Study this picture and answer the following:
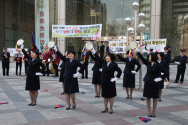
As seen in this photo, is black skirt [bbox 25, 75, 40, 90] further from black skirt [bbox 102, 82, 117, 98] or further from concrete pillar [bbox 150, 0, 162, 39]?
concrete pillar [bbox 150, 0, 162, 39]

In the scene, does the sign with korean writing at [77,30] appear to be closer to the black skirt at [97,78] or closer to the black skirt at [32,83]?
the black skirt at [97,78]

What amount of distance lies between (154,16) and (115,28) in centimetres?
511

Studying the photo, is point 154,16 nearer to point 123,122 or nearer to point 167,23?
point 167,23

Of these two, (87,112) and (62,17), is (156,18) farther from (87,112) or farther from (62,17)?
(87,112)

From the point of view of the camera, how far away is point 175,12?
25.5 metres

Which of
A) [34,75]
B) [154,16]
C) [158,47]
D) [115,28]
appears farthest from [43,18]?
[34,75]

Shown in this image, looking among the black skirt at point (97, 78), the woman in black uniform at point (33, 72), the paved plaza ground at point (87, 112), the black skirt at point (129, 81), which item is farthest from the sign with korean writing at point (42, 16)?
the woman in black uniform at point (33, 72)

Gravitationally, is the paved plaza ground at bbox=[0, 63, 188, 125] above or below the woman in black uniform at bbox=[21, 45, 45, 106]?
below

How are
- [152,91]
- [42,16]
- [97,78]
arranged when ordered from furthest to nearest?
[42,16] < [97,78] < [152,91]

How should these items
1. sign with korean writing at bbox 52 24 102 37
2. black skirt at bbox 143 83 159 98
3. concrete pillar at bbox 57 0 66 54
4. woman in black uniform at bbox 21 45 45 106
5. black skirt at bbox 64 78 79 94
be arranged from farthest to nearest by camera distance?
1. concrete pillar at bbox 57 0 66 54
2. sign with korean writing at bbox 52 24 102 37
3. woman in black uniform at bbox 21 45 45 106
4. black skirt at bbox 64 78 79 94
5. black skirt at bbox 143 83 159 98

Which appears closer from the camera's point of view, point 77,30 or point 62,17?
point 77,30

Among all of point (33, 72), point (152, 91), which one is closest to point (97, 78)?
point (33, 72)

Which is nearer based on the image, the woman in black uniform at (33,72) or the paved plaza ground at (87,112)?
the paved plaza ground at (87,112)

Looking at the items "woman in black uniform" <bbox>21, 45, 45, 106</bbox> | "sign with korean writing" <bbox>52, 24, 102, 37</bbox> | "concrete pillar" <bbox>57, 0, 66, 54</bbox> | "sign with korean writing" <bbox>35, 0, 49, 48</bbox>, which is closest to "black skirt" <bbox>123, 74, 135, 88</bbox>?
"woman in black uniform" <bbox>21, 45, 45, 106</bbox>
